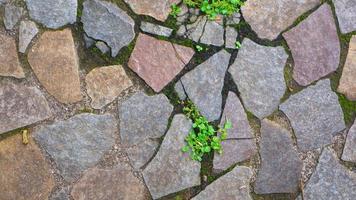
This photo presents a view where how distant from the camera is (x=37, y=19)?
204 centimetres

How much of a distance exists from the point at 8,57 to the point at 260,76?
104cm

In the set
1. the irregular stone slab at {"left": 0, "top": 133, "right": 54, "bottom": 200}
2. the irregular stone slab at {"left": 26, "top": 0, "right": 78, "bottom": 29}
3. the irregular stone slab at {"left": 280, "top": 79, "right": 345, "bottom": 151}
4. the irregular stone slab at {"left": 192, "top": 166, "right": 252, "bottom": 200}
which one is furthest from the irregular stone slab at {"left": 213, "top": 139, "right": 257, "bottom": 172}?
the irregular stone slab at {"left": 26, "top": 0, "right": 78, "bottom": 29}

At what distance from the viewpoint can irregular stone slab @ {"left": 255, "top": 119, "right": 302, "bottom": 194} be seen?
225cm

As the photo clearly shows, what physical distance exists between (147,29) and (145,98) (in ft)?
0.93

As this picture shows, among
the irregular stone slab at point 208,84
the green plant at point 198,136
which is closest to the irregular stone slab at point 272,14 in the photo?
the irregular stone slab at point 208,84

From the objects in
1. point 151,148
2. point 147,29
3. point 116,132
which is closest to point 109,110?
point 116,132

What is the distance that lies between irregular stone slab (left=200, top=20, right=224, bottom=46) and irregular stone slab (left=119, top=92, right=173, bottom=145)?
0.30 meters

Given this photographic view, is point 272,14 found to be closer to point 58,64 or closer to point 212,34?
point 212,34

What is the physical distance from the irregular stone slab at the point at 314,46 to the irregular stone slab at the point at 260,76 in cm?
7

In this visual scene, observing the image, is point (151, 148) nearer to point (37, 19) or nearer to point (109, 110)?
point (109, 110)

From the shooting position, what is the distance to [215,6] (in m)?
2.20

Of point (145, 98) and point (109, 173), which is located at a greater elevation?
point (145, 98)

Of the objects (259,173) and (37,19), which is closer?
(37,19)

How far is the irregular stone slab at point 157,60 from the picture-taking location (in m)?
2.14
